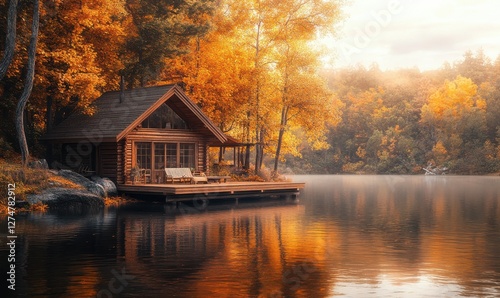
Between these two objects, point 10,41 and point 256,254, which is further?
point 10,41

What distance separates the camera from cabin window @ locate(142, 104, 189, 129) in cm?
3719

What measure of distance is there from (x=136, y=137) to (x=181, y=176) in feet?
11.4

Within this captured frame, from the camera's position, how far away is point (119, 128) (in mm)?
34375

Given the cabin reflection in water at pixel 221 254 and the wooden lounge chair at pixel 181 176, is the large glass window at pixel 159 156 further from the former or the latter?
the cabin reflection in water at pixel 221 254

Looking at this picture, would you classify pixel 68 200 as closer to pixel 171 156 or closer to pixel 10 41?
pixel 10 41

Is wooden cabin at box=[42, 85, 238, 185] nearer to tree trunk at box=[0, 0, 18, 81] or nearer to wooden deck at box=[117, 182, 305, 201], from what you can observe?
wooden deck at box=[117, 182, 305, 201]

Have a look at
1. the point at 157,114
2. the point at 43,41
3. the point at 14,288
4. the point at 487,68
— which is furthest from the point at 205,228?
the point at 487,68

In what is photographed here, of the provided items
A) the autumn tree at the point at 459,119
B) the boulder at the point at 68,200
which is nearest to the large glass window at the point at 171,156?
the boulder at the point at 68,200

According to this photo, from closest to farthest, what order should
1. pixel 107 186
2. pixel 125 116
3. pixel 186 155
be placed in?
pixel 107 186 < pixel 125 116 < pixel 186 155

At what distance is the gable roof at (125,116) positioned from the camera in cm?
3481

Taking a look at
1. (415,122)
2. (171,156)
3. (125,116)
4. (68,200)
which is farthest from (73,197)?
(415,122)

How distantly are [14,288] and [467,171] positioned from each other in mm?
87048

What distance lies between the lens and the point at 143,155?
122 ft

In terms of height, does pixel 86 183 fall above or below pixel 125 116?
below
